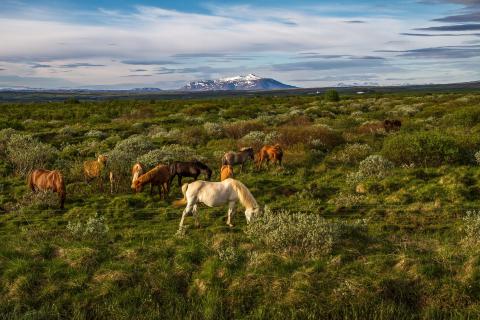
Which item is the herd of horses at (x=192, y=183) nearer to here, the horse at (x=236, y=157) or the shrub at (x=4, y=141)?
the horse at (x=236, y=157)

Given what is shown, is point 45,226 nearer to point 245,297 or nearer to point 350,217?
point 245,297

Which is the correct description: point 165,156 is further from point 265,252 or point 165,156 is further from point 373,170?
point 265,252

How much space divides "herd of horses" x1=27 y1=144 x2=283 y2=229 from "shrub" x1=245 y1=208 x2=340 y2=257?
3.10 ft

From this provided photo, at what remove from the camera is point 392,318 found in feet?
23.0

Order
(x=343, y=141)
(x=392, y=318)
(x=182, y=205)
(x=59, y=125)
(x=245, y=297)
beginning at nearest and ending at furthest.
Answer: (x=392, y=318), (x=245, y=297), (x=182, y=205), (x=343, y=141), (x=59, y=125)

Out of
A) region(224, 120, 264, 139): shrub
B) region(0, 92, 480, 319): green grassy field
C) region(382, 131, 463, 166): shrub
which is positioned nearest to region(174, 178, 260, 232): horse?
region(0, 92, 480, 319): green grassy field

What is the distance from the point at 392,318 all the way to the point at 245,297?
2429 mm

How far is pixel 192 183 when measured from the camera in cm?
1091

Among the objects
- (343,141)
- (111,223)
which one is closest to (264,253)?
(111,223)

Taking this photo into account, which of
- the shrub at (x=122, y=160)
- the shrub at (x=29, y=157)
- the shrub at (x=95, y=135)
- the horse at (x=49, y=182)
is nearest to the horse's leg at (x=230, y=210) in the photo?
the horse at (x=49, y=182)

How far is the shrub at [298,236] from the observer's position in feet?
28.4

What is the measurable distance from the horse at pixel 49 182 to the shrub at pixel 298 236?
6992 millimetres

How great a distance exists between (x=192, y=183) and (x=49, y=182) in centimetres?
560

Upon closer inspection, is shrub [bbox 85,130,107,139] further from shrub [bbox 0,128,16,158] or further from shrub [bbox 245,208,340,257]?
shrub [bbox 245,208,340,257]
